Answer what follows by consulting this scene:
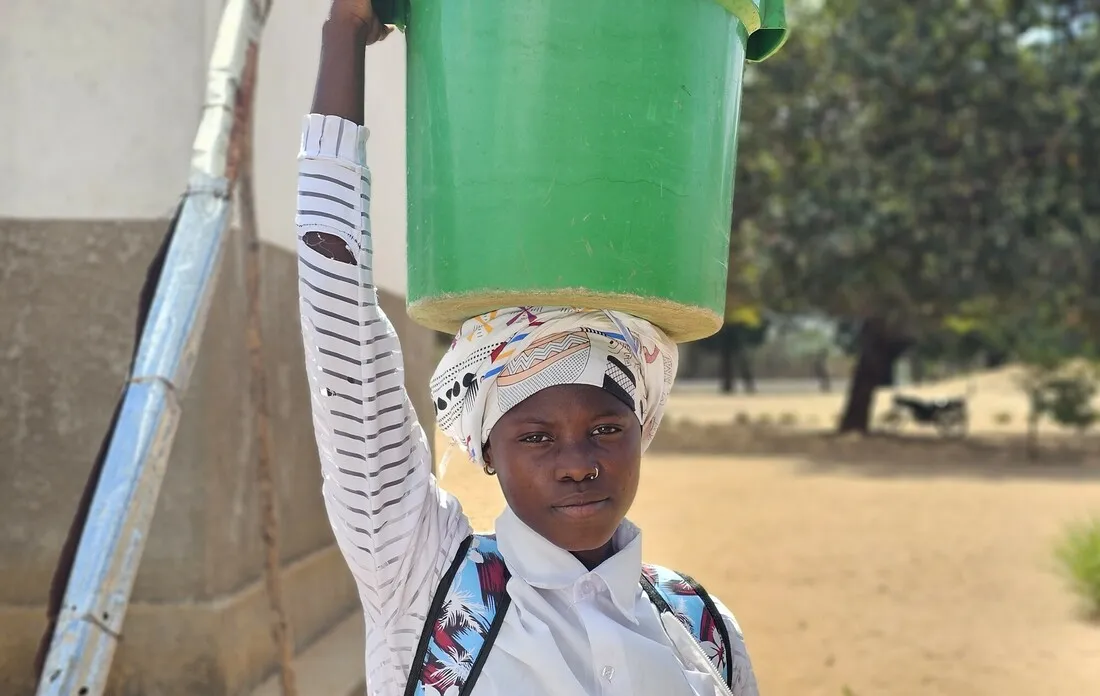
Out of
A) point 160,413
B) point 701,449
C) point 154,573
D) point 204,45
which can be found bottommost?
point 701,449

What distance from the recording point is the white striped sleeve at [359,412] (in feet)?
4.33

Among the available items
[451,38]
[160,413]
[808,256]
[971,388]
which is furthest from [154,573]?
[971,388]

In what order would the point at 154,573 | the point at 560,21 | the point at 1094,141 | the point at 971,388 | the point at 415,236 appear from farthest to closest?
the point at 971,388
the point at 1094,141
the point at 154,573
the point at 415,236
the point at 560,21

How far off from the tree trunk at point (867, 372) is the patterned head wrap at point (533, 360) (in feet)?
55.9

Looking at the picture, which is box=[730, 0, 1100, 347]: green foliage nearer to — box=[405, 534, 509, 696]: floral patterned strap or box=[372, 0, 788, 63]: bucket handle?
box=[372, 0, 788, 63]: bucket handle

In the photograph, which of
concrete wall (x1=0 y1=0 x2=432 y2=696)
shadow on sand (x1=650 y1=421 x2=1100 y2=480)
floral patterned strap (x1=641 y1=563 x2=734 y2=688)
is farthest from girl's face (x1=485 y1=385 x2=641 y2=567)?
shadow on sand (x1=650 y1=421 x2=1100 y2=480)

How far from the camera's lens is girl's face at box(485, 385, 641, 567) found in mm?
1349

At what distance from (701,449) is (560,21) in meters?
15.4

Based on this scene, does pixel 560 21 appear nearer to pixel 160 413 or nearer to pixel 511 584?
pixel 511 584

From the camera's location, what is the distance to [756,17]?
→ 1473mm

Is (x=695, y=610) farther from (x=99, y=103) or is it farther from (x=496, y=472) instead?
(x=99, y=103)

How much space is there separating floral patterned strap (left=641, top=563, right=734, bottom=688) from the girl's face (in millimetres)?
146

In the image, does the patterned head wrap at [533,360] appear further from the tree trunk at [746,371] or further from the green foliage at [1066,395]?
the tree trunk at [746,371]

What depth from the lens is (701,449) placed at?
16.4 meters
